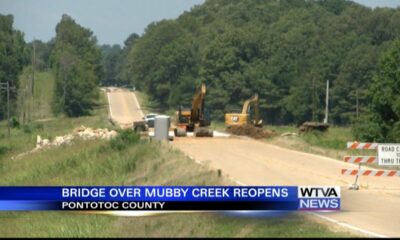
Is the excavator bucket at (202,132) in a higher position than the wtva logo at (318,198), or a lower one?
lower

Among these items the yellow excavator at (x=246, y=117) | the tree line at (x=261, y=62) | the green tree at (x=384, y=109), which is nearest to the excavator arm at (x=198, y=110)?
the yellow excavator at (x=246, y=117)

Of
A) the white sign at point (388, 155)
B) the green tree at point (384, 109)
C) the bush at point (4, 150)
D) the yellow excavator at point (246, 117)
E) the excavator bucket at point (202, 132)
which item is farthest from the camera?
the green tree at point (384, 109)

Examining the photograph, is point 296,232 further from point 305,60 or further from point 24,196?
point 305,60

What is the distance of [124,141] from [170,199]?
21.1 meters

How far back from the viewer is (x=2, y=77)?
396 feet

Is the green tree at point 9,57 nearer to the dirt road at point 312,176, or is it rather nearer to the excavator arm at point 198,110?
the excavator arm at point 198,110

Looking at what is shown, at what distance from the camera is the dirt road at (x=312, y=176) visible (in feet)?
51.1

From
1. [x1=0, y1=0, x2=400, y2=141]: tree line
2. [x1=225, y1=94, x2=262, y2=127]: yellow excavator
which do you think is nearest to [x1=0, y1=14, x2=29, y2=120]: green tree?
[x1=0, y1=0, x2=400, y2=141]: tree line

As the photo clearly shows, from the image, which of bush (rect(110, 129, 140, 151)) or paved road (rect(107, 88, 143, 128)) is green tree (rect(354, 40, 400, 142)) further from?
paved road (rect(107, 88, 143, 128))

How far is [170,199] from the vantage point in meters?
14.3

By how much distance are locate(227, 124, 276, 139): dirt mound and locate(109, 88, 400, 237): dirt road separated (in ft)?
20.8

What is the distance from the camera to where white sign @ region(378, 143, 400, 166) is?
20.2m

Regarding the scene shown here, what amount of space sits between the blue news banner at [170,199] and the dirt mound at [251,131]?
37.9m

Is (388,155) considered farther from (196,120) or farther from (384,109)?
(384,109)
